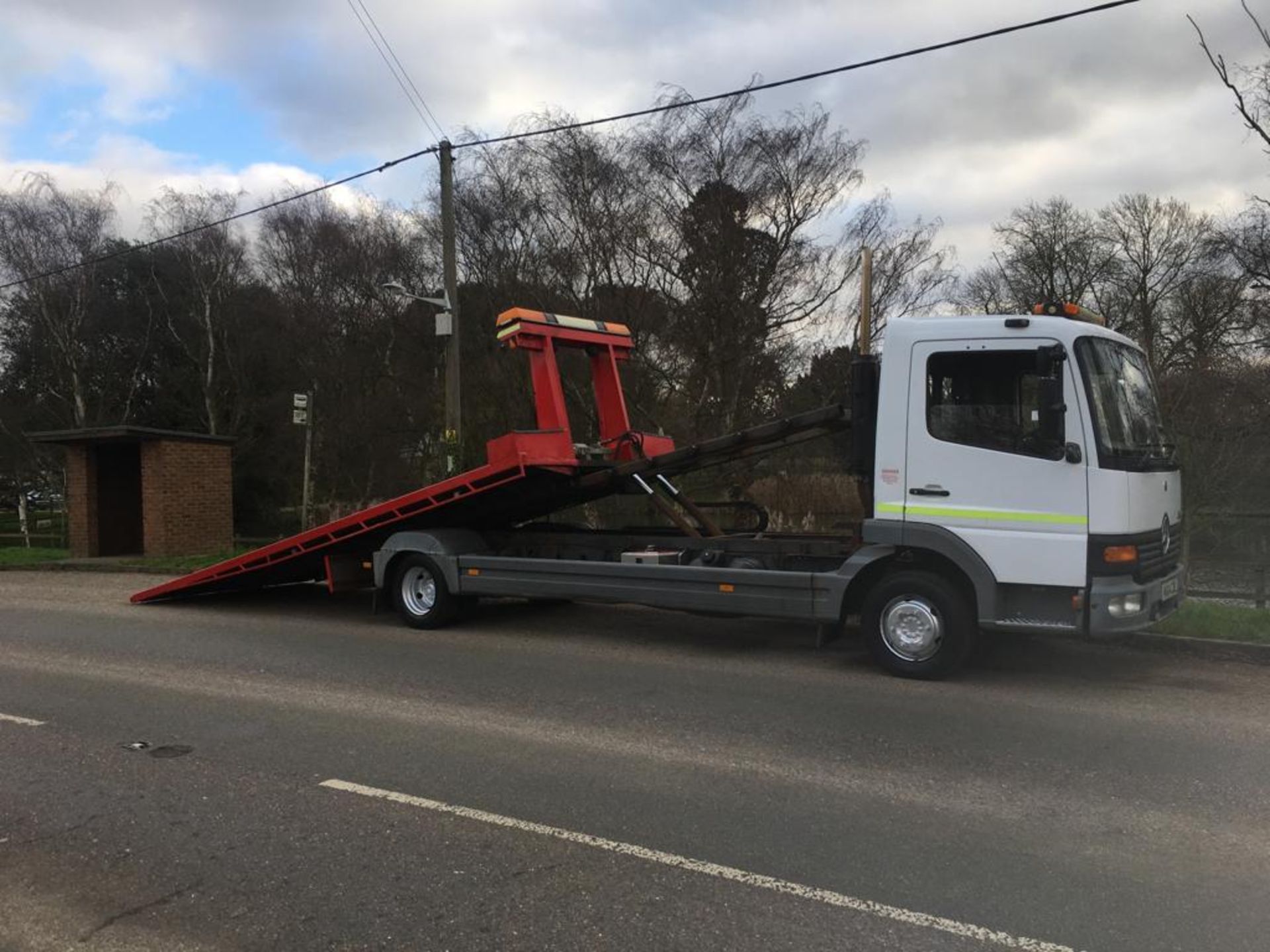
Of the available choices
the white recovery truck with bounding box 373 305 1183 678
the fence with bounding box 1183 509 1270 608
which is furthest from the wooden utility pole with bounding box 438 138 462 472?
the fence with bounding box 1183 509 1270 608

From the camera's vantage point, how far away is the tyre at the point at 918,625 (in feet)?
22.9

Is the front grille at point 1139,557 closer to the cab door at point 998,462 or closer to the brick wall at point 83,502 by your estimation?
the cab door at point 998,462

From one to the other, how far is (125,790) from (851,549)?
578 cm

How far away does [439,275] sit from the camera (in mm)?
24000

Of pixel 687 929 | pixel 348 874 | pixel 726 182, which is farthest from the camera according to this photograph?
pixel 726 182

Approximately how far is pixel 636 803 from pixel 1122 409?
15.6ft

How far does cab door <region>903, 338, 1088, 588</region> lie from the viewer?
6.60 m

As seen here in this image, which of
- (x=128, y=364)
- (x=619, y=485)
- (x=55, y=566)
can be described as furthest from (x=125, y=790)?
(x=128, y=364)

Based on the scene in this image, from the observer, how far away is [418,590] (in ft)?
32.9

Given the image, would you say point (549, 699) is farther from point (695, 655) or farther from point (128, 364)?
point (128, 364)

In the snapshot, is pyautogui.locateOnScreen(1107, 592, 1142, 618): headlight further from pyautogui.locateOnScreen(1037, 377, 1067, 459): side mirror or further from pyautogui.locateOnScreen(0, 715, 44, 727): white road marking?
pyautogui.locateOnScreen(0, 715, 44, 727): white road marking

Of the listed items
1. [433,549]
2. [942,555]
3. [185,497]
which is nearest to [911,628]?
[942,555]

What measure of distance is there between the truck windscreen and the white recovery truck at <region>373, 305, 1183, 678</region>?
0.02 m

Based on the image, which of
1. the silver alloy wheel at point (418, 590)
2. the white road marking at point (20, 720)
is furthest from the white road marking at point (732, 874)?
the silver alloy wheel at point (418, 590)
